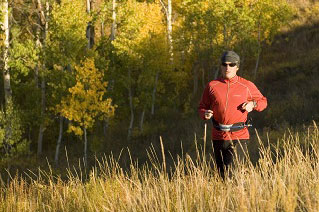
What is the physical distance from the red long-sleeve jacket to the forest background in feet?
45.9

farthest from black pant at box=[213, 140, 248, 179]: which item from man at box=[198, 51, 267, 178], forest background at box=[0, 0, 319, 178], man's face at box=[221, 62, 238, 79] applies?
forest background at box=[0, 0, 319, 178]

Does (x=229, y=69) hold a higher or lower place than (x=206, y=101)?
Result: higher

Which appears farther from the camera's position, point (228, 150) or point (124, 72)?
point (124, 72)

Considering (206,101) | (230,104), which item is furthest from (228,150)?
(206,101)

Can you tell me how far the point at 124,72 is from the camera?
29.7 meters

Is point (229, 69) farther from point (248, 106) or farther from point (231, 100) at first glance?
point (248, 106)

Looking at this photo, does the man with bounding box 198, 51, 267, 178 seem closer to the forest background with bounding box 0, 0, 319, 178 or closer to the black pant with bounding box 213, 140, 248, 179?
the black pant with bounding box 213, 140, 248, 179

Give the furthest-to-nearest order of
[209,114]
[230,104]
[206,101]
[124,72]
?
[124,72]
[206,101]
[230,104]
[209,114]

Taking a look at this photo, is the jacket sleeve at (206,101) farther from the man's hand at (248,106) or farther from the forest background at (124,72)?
the forest background at (124,72)

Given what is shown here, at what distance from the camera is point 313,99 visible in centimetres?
2248

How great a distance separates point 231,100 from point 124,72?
82.0 ft

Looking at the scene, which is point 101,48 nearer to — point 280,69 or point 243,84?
point 280,69

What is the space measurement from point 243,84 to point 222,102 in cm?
34

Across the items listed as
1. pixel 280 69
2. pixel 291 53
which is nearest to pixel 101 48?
pixel 280 69
